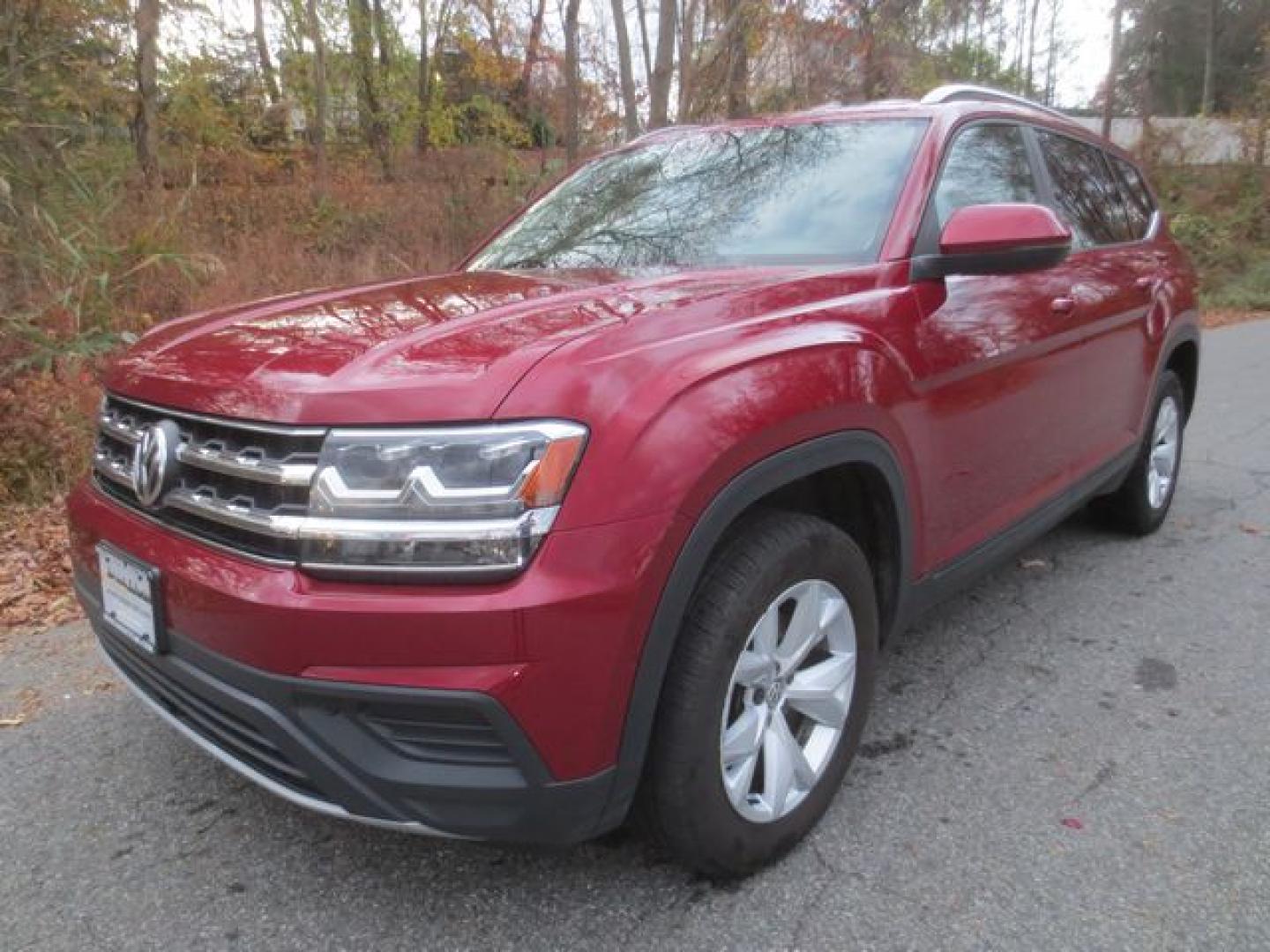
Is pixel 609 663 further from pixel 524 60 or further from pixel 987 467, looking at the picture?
pixel 524 60

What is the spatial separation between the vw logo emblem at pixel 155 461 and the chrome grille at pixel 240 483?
0.04 feet

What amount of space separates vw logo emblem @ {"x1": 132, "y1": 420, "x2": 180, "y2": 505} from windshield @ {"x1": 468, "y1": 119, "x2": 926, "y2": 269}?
51.1 inches

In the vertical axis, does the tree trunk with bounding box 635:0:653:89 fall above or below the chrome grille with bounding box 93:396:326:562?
above

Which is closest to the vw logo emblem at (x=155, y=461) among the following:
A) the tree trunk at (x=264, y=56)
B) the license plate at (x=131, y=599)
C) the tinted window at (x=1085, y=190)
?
the license plate at (x=131, y=599)

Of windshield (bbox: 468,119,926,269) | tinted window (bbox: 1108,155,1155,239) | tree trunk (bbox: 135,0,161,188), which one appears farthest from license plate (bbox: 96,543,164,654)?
tree trunk (bbox: 135,0,161,188)

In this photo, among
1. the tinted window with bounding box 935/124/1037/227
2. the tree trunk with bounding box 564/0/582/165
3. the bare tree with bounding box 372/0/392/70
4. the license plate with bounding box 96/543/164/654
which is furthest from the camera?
the bare tree with bounding box 372/0/392/70

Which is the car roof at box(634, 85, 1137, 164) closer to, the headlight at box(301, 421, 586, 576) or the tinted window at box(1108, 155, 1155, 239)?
the tinted window at box(1108, 155, 1155, 239)

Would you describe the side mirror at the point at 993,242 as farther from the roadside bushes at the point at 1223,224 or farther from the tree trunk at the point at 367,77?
the tree trunk at the point at 367,77

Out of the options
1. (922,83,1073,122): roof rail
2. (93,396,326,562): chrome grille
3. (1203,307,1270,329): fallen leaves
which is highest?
(922,83,1073,122): roof rail

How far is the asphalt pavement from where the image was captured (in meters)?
2.08

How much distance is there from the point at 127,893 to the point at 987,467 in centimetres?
245

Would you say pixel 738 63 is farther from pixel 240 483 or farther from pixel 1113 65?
pixel 1113 65

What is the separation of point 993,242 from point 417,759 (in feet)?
6.06

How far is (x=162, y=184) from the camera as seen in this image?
11031 mm
